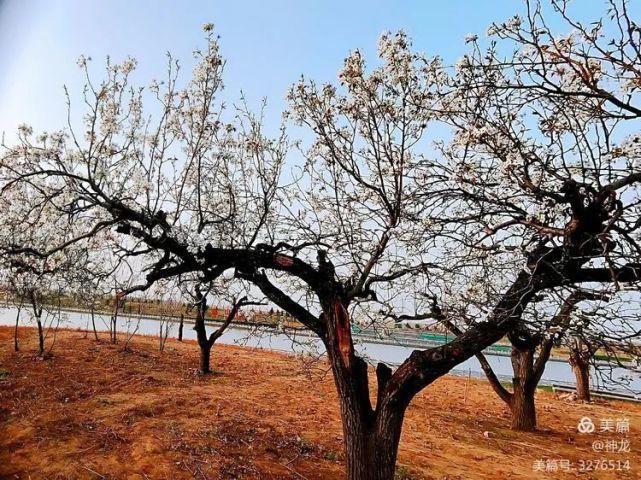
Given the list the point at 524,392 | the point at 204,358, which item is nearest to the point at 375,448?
the point at 524,392

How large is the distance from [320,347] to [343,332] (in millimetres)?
1290

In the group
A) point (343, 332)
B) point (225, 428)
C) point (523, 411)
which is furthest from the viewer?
point (523, 411)

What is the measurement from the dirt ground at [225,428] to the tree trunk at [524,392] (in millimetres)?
267

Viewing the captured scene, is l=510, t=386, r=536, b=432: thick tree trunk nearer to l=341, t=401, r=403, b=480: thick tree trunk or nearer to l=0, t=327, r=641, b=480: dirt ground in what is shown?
l=0, t=327, r=641, b=480: dirt ground

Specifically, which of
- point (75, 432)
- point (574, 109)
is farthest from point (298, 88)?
point (75, 432)

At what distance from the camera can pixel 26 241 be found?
438 centimetres

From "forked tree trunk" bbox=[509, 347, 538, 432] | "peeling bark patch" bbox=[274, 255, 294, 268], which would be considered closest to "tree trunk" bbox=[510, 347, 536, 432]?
"forked tree trunk" bbox=[509, 347, 538, 432]

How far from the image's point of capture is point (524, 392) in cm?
794

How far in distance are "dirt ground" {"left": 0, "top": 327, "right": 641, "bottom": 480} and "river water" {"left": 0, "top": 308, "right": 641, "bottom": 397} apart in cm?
47

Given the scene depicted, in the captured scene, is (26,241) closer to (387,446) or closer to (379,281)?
(379,281)

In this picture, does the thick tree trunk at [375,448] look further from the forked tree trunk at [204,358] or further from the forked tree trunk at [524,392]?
the forked tree trunk at [204,358]

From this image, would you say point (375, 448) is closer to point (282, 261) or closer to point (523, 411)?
point (282, 261)

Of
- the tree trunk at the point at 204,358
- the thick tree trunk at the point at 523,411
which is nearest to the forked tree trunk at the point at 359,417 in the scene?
the thick tree trunk at the point at 523,411

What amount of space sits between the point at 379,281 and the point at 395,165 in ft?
3.55
